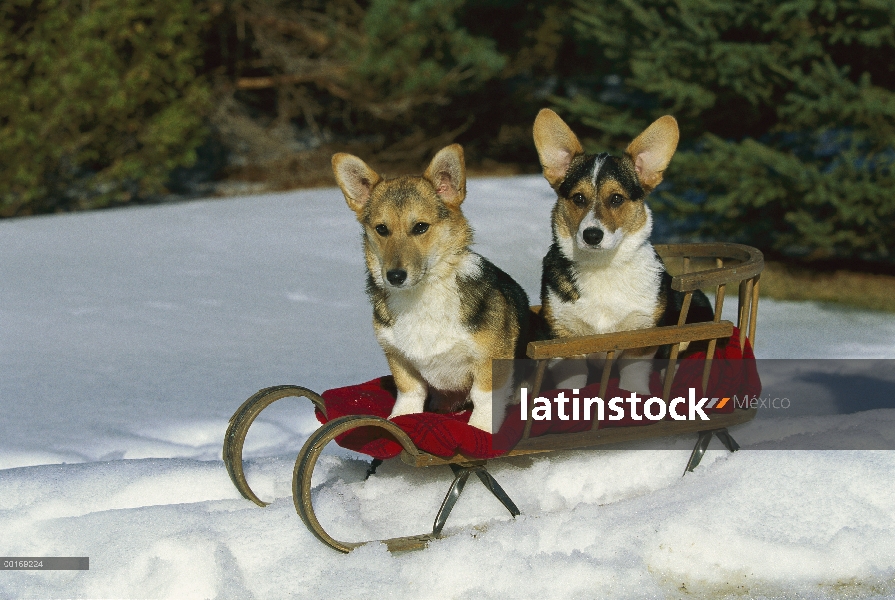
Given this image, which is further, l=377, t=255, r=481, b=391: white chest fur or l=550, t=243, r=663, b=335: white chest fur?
l=550, t=243, r=663, b=335: white chest fur

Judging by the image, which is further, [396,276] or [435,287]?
[435,287]

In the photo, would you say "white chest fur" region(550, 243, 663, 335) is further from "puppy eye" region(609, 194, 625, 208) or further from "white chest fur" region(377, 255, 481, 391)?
"white chest fur" region(377, 255, 481, 391)

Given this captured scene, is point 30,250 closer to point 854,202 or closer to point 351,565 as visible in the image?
point 351,565

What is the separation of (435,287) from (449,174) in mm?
414

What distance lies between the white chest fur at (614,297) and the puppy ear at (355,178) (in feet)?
2.81

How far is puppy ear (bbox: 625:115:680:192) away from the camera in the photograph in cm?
338

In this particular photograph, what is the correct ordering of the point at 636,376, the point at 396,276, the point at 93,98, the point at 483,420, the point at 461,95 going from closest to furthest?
the point at 396,276
the point at 483,420
the point at 636,376
the point at 93,98
the point at 461,95

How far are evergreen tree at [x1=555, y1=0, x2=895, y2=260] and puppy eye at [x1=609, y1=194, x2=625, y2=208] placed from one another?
391 cm

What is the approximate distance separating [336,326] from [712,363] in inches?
141

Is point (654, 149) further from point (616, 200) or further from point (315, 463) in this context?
point (315, 463)

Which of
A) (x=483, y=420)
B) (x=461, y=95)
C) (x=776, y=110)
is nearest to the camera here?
(x=483, y=420)

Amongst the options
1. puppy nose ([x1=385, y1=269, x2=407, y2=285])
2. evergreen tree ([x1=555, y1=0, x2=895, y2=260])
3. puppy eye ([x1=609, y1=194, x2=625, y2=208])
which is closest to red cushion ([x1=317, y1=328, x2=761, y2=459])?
puppy nose ([x1=385, y1=269, x2=407, y2=285])

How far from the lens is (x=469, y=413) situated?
3.53m

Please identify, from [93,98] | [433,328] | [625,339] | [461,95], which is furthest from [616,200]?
[461,95]
